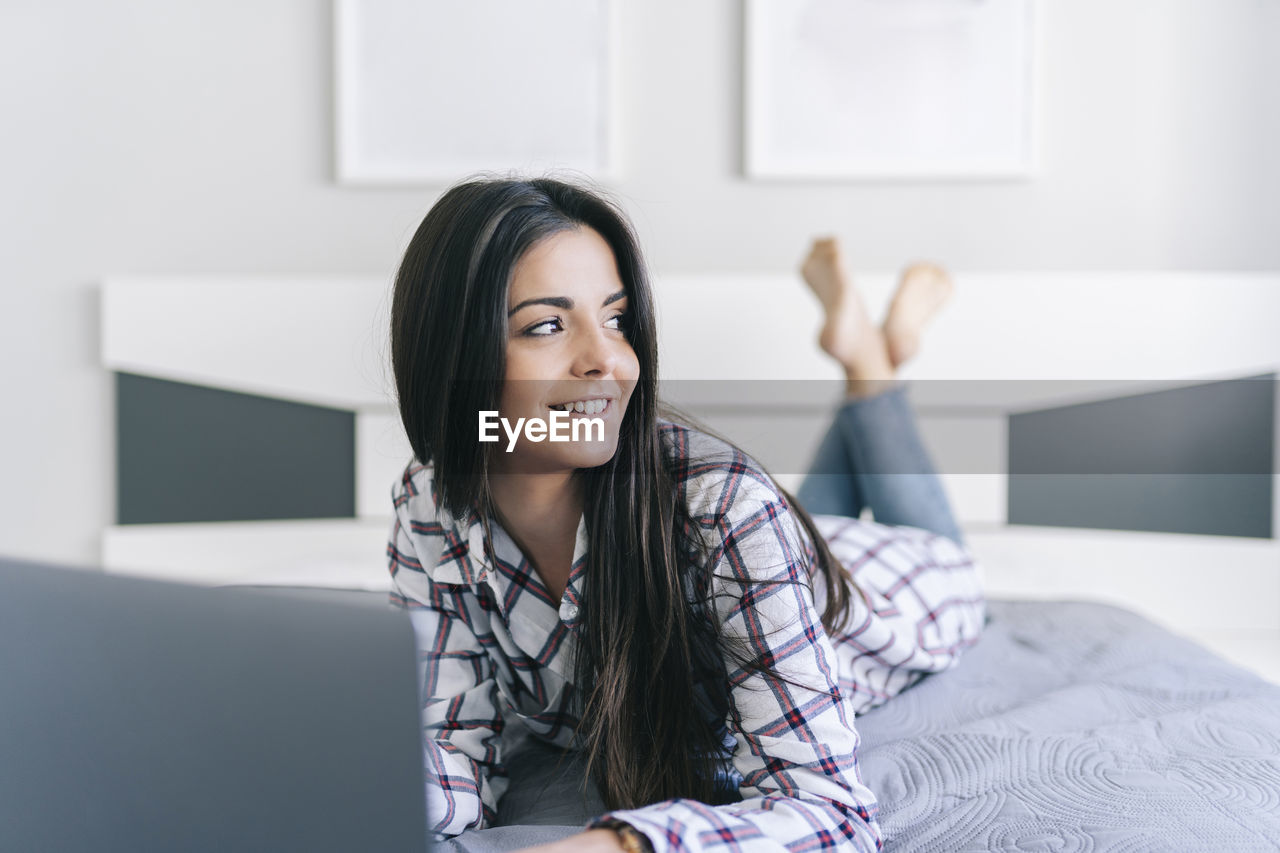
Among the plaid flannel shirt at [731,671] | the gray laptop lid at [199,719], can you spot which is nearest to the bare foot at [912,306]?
the plaid flannel shirt at [731,671]

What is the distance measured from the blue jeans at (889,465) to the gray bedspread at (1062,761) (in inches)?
11.7

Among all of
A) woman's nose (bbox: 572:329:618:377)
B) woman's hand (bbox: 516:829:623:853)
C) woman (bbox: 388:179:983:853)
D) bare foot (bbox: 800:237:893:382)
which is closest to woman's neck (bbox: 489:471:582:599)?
woman (bbox: 388:179:983:853)

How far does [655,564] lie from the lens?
730 mm

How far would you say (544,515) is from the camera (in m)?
0.79

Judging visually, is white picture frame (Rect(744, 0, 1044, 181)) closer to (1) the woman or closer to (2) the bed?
(2) the bed

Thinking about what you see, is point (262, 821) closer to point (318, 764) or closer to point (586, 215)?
point (318, 764)

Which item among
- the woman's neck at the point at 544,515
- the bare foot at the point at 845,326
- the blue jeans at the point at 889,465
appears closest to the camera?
the woman's neck at the point at 544,515

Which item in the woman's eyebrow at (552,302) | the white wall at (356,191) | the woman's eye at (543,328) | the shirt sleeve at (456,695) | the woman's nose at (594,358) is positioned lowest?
the shirt sleeve at (456,695)

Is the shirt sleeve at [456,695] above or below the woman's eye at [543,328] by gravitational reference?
below

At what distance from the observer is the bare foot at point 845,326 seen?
5.00ft

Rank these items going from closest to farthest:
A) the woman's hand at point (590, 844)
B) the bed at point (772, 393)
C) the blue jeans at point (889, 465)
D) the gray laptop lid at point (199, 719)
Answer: the gray laptop lid at point (199, 719)
the woman's hand at point (590, 844)
the blue jeans at point (889, 465)
the bed at point (772, 393)

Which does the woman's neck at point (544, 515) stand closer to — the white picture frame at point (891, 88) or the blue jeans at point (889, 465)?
the blue jeans at point (889, 465)

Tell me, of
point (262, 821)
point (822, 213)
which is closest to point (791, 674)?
point (262, 821)

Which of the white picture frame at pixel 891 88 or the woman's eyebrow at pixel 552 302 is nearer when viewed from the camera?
the woman's eyebrow at pixel 552 302
